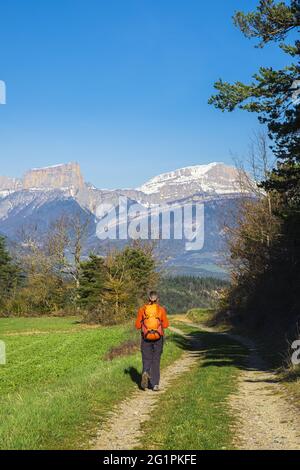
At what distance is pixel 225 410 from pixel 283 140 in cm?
972

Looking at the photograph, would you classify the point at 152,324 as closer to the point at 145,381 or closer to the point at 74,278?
the point at 145,381

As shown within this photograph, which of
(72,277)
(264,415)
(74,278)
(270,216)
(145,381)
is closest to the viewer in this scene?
(264,415)

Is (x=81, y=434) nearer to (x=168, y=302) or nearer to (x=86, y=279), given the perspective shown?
(x=86, y=279)

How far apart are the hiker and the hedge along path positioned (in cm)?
39

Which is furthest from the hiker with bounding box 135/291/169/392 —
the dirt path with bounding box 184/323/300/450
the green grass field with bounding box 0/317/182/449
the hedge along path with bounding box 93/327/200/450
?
the dirt path with bounding box 184/323/300/450

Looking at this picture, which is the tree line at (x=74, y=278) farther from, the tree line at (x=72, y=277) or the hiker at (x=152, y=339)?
the hiker at (x=152, y=339)

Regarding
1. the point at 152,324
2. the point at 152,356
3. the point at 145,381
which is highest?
the point at 152,324

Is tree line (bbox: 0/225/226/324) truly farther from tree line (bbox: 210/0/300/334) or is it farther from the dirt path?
the dirt path

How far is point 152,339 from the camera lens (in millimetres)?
14477

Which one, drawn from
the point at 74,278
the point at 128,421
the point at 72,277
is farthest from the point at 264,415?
the point at 72,277

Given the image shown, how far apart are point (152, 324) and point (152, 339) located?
1.30 ft

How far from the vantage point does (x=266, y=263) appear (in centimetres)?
4200

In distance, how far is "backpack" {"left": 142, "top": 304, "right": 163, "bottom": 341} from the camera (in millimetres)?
14492
